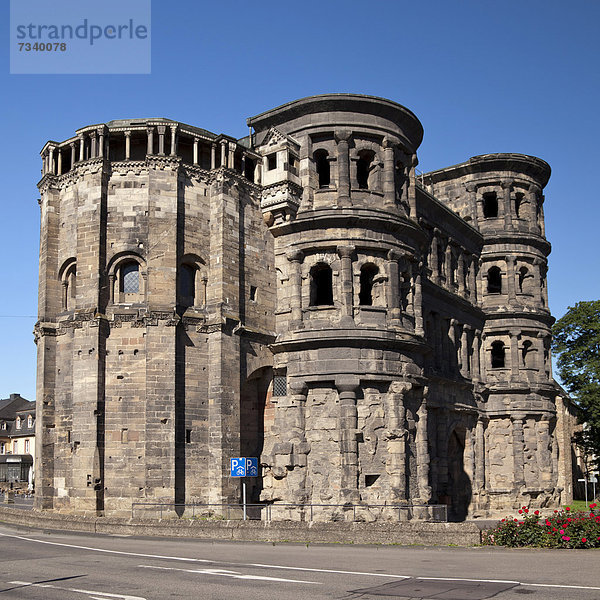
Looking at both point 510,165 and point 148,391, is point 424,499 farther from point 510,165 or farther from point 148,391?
point 510,165

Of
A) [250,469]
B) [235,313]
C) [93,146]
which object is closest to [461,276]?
[235,313]

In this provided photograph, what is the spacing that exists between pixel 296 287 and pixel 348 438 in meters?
6.21

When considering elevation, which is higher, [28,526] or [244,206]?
[244,206]

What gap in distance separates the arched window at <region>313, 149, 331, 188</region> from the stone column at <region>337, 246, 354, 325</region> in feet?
10.4

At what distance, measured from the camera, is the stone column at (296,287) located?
2992cm

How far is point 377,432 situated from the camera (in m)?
28.5

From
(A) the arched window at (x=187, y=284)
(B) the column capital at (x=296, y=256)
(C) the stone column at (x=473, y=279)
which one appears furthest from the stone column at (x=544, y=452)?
(A) the arched window at (x=187, y=284)

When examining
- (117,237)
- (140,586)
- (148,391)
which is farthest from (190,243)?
(140,586)

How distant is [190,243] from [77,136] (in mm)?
6350

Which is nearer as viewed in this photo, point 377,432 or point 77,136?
point 377,432

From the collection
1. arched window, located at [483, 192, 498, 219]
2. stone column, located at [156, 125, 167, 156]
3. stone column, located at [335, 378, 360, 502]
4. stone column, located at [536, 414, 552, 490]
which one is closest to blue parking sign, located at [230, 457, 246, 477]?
stone column, located at [335, 378, 360, 502]

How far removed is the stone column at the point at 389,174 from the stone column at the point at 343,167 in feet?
5.22

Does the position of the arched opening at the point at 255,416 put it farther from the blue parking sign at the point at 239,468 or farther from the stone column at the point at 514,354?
the stone column at the point at 514,354

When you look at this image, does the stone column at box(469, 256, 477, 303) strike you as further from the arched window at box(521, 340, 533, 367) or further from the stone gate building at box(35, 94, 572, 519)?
the stone gate building at box(35, 94, 572, 519)
